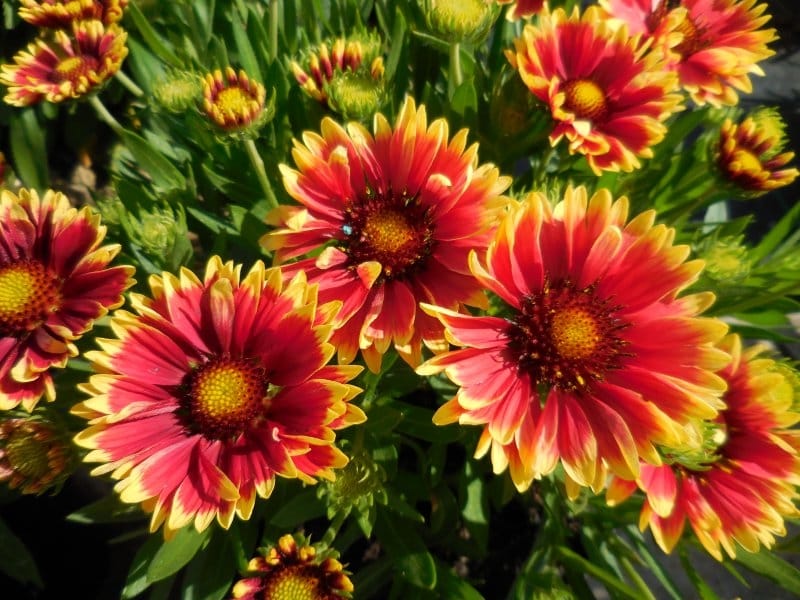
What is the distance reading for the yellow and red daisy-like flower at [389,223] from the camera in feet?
2.16

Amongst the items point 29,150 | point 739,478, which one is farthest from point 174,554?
point 29,150

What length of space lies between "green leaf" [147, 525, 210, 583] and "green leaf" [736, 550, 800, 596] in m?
0.82

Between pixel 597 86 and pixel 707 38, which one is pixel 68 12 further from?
pixel 707 38

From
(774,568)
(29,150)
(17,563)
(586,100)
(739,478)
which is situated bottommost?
(17,563)

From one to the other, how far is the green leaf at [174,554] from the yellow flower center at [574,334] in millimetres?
551

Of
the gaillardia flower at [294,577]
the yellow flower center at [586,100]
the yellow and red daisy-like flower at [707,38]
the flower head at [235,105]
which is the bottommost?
the gaillardia flower at [294,577]

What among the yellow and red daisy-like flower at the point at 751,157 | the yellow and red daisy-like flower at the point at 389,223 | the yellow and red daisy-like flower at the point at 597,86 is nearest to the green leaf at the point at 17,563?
the yellow and red daisy-like flower at the point at 389,223

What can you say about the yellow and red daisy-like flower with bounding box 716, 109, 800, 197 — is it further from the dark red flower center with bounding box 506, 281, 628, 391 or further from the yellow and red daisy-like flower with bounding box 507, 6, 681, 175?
the dark red flower center with bounding box 506, 281, 628, 391

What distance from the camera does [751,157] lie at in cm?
84

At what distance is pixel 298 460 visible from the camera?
2.06 ft

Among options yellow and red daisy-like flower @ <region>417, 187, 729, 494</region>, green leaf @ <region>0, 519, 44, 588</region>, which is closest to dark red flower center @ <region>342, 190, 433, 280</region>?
yellow and red daisy-like flower @ <region>417, 187, 729, 494</region>

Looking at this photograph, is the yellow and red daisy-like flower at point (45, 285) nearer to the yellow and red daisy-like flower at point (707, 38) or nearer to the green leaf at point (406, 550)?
the green leaf at point (406, 550)

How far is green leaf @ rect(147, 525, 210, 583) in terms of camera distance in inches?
29.1

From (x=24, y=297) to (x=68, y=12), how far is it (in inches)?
22.6
